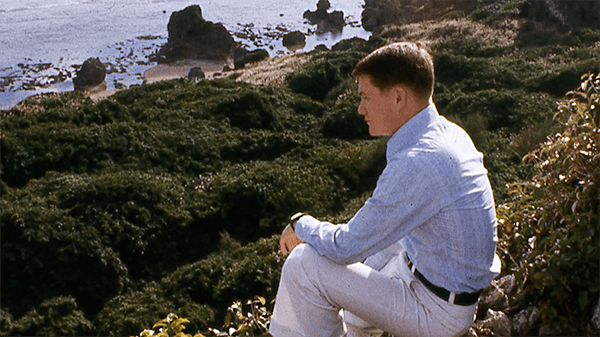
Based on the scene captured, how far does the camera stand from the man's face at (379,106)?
267 centimetres

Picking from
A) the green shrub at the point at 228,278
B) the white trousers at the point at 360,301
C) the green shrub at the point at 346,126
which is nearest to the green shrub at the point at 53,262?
the green shrub at the point at 228,278

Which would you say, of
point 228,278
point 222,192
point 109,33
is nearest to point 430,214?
point 228,278

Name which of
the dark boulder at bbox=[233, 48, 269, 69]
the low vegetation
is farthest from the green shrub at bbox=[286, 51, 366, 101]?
the dark boulder at bbox=[233, 48, 269, 69]

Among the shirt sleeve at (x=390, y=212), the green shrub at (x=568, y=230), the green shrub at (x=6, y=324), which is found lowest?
the green shrub at (x=6, y=324)

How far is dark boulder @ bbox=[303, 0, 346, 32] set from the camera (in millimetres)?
54219

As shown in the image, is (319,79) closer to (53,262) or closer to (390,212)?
(53,262)

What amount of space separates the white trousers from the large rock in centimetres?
3936

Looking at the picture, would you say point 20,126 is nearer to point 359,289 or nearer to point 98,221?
point 98,221

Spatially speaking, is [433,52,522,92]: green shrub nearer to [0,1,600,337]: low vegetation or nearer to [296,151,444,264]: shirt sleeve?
[0,1,600,337]: low vegetation

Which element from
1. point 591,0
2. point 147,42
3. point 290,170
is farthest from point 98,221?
point 147,42

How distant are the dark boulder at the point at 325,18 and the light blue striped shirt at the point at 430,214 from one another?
5224 centimetres

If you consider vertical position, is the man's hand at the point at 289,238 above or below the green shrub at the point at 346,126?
above

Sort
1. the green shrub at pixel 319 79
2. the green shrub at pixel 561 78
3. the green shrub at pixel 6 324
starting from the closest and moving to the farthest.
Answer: the green shrub at pixel 6 324 < the green shrub at pixel 561 78 < the green shrub at pixel 319 79

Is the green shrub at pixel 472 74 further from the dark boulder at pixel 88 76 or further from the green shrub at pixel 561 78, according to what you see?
the dark boulder at pixel 88 76
